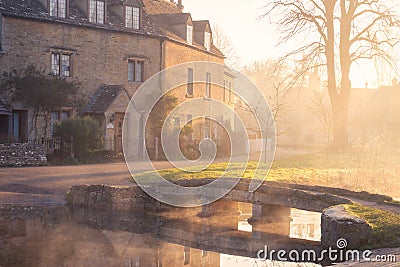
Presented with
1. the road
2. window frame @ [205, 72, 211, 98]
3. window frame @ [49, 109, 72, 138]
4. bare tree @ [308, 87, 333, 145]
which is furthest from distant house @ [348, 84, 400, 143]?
the road

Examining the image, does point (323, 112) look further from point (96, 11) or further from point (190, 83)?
point (96, 11)

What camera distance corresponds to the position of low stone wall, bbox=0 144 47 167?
2636cm

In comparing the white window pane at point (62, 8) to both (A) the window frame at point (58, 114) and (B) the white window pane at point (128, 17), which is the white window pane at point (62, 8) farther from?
(A) the window frame at point (58, 114)

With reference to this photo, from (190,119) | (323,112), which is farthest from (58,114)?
(323,112)

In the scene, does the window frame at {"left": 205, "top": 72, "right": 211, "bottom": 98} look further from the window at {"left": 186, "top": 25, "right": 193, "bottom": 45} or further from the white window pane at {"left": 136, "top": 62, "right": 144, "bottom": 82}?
the white window pane at {"left": 136, "top": 62, "right": 144, "bottom": 82}

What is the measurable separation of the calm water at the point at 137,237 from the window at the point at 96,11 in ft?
59.6

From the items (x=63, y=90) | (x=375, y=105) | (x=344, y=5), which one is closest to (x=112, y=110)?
(x=63, y=90)

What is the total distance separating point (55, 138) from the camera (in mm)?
29312

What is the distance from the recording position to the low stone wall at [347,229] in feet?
40.3

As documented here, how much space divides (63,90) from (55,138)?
4.16 m

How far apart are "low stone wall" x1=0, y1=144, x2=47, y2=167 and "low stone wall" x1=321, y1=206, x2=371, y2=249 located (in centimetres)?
1743

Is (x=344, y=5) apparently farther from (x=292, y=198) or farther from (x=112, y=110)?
(x=292, y=198)

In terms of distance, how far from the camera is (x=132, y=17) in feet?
120

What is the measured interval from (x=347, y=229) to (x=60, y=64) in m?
24.0
